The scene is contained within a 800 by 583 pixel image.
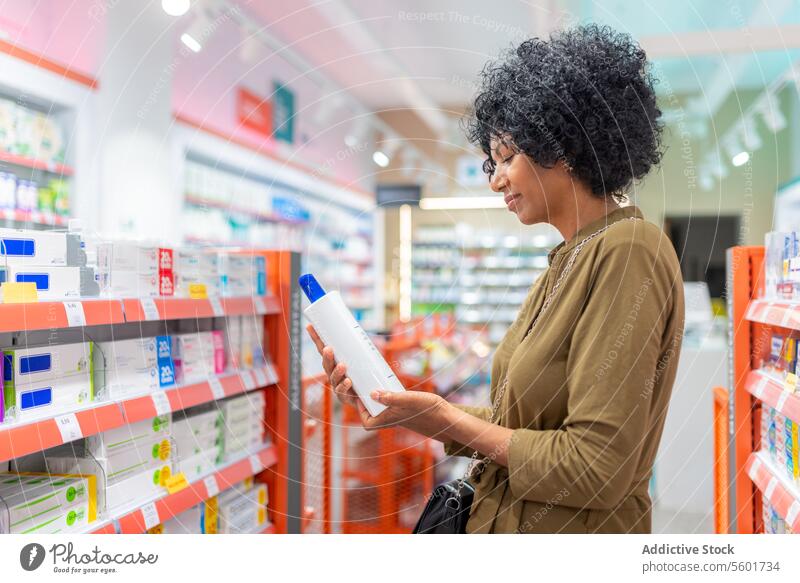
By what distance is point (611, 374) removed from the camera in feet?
3.37

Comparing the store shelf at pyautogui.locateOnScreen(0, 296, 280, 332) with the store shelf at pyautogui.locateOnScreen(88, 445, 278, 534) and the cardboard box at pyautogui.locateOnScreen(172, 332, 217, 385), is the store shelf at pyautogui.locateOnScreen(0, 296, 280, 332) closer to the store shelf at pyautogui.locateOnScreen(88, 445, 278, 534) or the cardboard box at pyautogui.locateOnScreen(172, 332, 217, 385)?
the cardboard box at pyautogui.locateOnScreen(172, 332, 217, 385)

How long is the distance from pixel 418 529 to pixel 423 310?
32.0 feet

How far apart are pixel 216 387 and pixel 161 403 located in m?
0.33

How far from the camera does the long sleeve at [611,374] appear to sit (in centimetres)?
103

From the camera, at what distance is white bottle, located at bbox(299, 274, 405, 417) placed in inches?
49.5

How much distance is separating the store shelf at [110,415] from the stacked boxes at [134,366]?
0.17ft

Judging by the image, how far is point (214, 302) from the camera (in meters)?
2.24

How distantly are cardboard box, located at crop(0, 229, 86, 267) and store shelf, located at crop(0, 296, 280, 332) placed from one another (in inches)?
4.6

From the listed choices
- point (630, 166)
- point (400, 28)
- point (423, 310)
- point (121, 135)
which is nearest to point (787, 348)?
point (630, 166)

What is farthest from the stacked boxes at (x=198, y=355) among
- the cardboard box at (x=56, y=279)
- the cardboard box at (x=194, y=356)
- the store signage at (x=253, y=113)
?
the store signage at (x=253, y=113)

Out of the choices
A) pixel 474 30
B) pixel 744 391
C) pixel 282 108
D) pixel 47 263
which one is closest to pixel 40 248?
pixel 47 263

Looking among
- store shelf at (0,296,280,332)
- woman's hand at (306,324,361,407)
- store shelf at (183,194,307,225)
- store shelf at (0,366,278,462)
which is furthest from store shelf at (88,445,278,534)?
store shelf at (183,194,307,225)

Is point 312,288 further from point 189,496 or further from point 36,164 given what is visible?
point 36,164

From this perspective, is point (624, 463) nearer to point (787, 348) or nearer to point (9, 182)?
point (787, 348)
